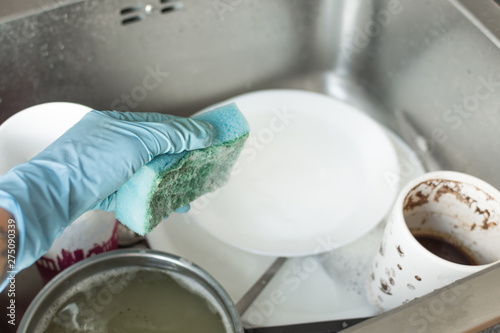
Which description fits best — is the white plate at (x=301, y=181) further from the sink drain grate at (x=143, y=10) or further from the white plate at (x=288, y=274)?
the sink drain grate at (x=143, y=10)

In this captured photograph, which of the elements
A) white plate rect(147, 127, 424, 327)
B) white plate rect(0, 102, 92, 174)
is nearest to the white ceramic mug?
white plate rect(147, 127, 424, 327)

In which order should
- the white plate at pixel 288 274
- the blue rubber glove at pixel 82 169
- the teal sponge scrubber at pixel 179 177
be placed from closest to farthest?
the blue rubber glove at pixel 82 169
the teal sponge scrubber at pixel 179 177
the white plate at pixel 288 274

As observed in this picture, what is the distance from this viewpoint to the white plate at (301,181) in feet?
2.79

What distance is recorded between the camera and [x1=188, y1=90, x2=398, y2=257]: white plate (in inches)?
33.5

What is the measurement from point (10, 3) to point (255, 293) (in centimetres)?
64

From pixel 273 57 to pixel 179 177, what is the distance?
490 mm

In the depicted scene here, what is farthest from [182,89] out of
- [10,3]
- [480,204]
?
[480,204]

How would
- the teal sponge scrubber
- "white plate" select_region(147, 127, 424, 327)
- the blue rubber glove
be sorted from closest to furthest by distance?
1. the blue rubber glove
2. the teal sponge scrubber
3. "white plate" select_region(147, 127, 424, 327)

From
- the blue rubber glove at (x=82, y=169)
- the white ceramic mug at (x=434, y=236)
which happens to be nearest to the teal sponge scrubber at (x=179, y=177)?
the blue rubber glove at (x=82, y=169)

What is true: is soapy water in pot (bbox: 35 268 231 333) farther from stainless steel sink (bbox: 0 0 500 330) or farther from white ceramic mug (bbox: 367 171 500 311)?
stainless steel sink (bbox: 0 0 500 330)

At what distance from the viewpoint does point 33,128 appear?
705 mm

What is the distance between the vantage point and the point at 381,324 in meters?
0.50

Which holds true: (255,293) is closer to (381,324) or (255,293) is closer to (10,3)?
(381,324)

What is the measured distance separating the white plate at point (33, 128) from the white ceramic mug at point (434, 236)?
47cm
